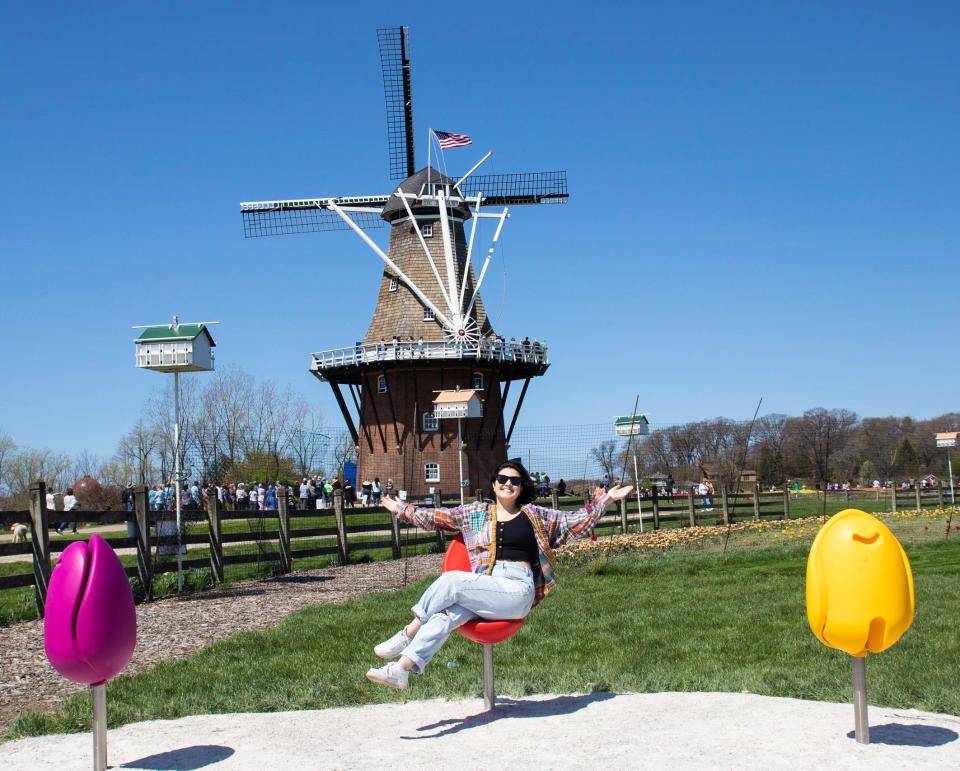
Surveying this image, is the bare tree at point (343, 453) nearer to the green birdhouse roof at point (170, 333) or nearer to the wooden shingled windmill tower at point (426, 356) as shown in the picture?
the wooden shingled windmill tower at point (426, 356)

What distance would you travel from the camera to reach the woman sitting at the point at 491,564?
6289 mm

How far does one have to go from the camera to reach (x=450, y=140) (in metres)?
42.1

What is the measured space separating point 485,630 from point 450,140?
122 ft

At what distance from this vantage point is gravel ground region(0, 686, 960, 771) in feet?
17.4

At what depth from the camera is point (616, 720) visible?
240 inches

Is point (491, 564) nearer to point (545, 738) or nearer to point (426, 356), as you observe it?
point (545, 738)

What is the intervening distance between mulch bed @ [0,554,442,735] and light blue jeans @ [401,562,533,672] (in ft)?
8.68

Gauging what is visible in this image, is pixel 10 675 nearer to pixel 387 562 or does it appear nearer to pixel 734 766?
pixel 734 766

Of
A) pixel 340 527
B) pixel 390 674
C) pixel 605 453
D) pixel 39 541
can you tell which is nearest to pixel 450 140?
pixel 605 453

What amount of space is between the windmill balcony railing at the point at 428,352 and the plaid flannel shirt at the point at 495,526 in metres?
34.3

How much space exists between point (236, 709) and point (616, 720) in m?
2.41

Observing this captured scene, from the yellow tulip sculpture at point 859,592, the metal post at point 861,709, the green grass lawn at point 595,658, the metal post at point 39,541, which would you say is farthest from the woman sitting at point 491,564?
the metal post at point 39,541

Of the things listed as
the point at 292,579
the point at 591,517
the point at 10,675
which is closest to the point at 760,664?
the point at 591,517

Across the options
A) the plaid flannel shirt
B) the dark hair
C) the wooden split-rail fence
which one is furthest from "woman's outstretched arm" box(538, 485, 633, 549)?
the wooden split-rail fence
